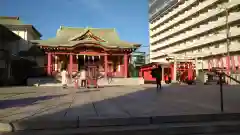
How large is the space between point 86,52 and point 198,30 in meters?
31.5

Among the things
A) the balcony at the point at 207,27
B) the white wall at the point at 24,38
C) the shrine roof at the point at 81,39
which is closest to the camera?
the shrine roof at the point at 81,39

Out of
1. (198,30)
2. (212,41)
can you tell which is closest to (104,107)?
(212,41)

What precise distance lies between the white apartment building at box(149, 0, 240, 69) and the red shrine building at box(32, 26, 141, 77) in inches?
246

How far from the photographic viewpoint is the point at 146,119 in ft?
17.8

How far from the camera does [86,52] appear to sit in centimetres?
2681

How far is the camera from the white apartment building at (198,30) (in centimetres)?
4044

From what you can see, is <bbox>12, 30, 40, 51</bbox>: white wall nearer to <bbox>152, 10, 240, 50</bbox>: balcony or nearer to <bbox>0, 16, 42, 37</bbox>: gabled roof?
<bbox>0, 16, 42, 37</bbox>: gabled roof

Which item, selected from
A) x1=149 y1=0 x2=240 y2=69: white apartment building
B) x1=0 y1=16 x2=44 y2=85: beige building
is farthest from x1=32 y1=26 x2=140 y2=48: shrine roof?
x1=149 y1=0 x2=240 y2=69: white apartment building

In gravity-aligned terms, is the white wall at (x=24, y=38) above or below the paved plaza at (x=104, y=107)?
above

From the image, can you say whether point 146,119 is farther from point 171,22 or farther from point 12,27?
point 171,22

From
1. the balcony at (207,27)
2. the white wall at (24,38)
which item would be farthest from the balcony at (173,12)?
the white wall at (24,38)

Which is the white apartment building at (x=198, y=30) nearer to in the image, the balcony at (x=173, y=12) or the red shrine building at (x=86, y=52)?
the balcony at (x=173, y=12)

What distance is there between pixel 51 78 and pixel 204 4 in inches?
1458

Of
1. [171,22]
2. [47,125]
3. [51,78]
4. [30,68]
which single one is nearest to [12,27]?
[30,68]
